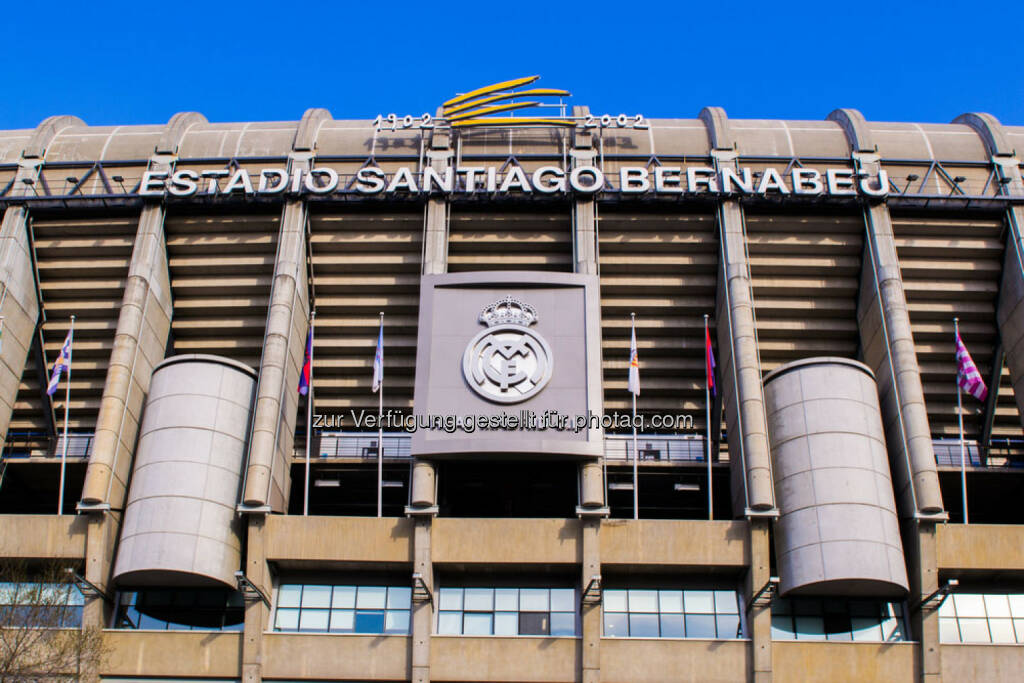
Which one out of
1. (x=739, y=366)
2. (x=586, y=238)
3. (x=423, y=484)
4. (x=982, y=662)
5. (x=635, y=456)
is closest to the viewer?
(x=982, y=662)

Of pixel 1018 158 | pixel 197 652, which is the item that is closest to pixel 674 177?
pixel 1018 158

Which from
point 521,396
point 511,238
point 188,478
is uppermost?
point 511,238

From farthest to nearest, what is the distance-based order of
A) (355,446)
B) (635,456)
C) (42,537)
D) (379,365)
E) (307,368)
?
(355,446) → (307,368) → (379,365) → (635,456) → (42,537)

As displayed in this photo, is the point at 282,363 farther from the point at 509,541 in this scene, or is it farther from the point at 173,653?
the point at 509,541

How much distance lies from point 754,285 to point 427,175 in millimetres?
15778

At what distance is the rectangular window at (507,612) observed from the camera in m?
40.8

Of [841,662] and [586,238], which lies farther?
[586,238]

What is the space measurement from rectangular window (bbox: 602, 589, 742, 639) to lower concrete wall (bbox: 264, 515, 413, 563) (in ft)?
27.6

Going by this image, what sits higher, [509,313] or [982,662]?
[509,313]

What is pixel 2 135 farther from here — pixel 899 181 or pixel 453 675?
pixel 899 181

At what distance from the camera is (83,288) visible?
48406 mm

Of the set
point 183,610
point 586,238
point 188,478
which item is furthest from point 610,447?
point 183,610

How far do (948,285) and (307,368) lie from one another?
29.3 m

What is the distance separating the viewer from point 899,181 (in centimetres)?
4966
